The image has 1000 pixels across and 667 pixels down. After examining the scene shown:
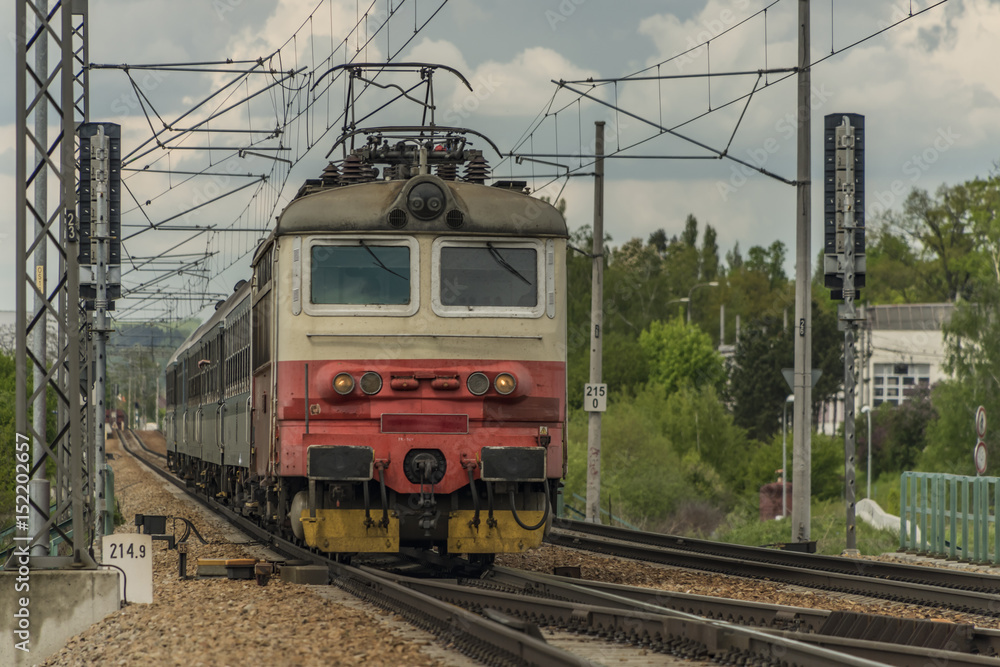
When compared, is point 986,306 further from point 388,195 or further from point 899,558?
point 388,195

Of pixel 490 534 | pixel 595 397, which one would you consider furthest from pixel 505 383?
pixel 595 397

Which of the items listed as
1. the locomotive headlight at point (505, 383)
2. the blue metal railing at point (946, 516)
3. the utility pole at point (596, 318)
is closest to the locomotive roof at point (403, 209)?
the locomotive headlight at point (505, 383)

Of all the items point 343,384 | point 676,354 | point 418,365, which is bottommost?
point 343,384

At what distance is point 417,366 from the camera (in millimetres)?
11414

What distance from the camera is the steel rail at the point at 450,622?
7273 millimetres

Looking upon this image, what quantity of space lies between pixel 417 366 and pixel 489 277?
107 cm

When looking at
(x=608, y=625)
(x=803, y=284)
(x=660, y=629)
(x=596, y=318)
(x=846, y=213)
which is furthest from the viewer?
(x=596, y=318)

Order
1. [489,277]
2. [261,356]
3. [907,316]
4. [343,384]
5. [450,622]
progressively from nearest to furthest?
[450,622] → [343,384] → [489,277] → [261,356] → [907,316]

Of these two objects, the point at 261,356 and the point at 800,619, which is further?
the point at 261,356

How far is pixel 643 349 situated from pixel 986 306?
1115 inches

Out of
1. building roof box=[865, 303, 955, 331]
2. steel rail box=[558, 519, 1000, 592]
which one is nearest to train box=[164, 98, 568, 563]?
steel rail box=[558, 519, 1000, 592]

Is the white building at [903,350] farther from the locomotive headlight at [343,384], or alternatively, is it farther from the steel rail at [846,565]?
the locomotive headlight at [343,384]

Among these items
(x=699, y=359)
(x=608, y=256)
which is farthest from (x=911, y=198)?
(x=608, y=256)

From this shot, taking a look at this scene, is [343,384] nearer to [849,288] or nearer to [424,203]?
[424,203]
